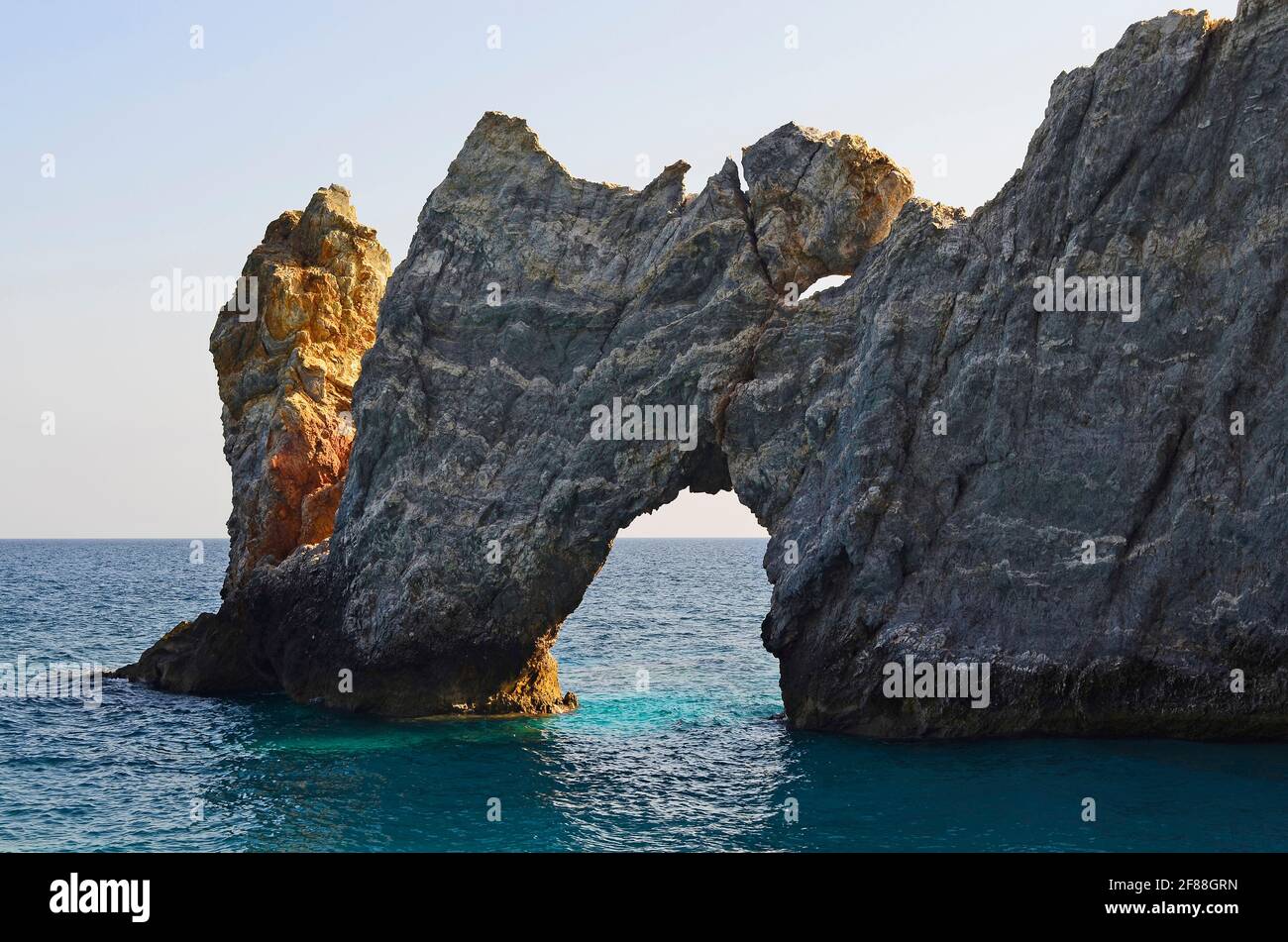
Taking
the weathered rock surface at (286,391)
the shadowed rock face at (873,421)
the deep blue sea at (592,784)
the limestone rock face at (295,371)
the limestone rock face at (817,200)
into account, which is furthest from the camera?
the limestone rock face at (295,371)

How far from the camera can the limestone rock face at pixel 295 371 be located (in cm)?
4603

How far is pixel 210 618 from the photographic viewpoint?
46625mm

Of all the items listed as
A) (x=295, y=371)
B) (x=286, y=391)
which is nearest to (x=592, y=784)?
Answer: (x=286, y=391)

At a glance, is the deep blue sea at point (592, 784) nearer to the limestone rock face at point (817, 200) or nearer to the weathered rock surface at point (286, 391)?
the weathered rock surface at point (286, 391)

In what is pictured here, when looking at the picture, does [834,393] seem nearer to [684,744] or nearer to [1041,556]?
[1041,556]

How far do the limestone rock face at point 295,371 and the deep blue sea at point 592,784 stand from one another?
24.5 feet

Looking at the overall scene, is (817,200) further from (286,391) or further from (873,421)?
(286,391)

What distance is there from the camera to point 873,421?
34156 mm

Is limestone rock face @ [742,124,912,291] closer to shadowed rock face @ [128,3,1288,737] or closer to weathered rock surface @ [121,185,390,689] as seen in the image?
shadowed rock face @ [128,3,1288,737]

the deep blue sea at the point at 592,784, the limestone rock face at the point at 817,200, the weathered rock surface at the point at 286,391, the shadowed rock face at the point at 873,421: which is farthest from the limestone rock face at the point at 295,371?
the limestone rock face at the point at 817,200

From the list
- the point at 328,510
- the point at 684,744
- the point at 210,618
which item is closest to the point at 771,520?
the point at 684,744

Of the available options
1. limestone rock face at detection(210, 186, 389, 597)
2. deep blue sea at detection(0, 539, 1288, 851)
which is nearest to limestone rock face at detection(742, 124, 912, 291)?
deep blue sea at detection(0, 539, 1288, 851)

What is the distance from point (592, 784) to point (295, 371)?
→ 24.4 m
